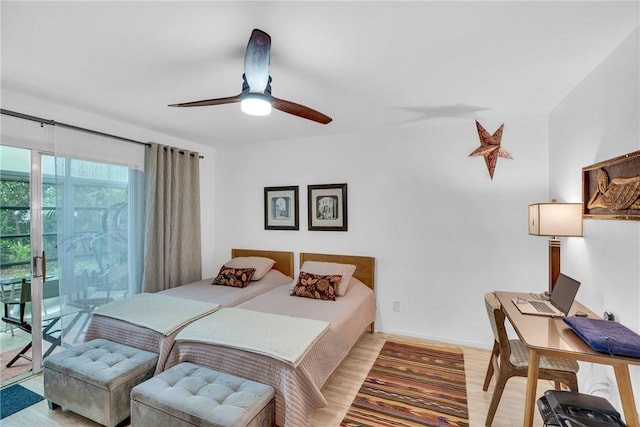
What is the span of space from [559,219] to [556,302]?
0.61 m

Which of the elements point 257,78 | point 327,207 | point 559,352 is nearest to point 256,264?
point 327,207

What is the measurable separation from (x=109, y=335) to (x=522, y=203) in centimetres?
399

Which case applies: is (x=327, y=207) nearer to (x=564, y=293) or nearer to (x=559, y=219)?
(x=559, y=219)

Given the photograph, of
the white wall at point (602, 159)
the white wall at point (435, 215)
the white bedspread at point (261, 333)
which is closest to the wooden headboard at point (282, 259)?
the white wall at point (435, 215)

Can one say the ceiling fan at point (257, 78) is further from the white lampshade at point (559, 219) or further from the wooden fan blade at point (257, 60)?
the white lampshade at point (559, 219)

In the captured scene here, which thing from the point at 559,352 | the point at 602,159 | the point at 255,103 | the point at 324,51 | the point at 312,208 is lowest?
the point at 559,352

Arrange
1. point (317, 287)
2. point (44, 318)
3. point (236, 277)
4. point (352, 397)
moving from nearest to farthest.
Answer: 1. point (352, 397)
2. point (44, 318)
3. point (317, 287)
4. point (236, 277)

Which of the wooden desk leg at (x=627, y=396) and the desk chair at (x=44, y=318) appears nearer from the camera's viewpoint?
the wooden desk leg at (x=627, y=396)

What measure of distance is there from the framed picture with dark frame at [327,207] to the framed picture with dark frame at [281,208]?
226mm

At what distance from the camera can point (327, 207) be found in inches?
149

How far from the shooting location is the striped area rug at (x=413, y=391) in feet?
6.78

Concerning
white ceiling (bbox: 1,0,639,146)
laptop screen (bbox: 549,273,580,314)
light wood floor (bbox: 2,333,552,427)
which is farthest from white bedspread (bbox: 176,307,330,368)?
white ceiling (bbox: 1,0,639,146)

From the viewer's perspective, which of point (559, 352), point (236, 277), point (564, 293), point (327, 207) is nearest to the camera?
point (559, 352)

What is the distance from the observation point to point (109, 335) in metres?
2.45
